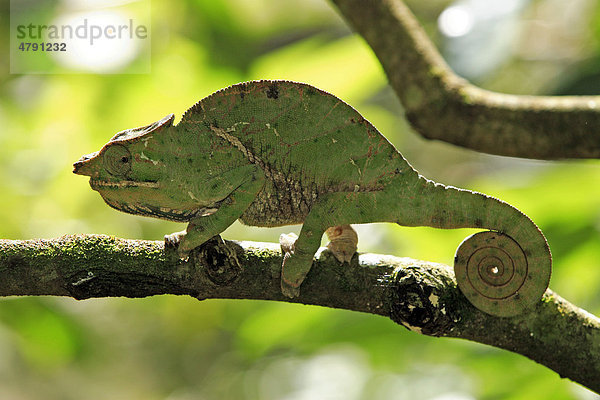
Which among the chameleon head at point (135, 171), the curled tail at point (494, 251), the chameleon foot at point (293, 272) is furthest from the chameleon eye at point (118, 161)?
the curled tail at point (494, 251)

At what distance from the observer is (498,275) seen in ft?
4.52

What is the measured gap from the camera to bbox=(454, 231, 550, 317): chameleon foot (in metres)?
1.37

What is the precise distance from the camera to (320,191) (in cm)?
140

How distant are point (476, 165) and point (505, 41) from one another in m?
2.59

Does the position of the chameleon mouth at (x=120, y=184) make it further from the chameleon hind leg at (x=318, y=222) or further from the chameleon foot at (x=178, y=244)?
the chameleon hind leg at (x=318, y=222)

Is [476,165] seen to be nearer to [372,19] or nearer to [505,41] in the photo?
[505,41]

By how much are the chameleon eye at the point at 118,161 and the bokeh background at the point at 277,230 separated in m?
0.96

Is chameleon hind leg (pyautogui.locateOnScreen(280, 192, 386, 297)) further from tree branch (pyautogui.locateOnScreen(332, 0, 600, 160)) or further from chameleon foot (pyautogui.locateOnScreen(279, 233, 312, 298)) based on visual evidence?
tree branch (pyautogui.locateOnScreen(332, 0, 600, 160))

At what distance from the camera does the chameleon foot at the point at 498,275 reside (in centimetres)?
137

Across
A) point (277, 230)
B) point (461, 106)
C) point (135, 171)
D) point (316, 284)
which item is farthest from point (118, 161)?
point (277, 230)

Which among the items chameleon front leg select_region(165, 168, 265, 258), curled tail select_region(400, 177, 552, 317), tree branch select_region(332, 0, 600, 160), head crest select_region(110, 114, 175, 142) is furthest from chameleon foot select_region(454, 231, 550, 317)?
head crest select_region(110, 114, 175, 142)

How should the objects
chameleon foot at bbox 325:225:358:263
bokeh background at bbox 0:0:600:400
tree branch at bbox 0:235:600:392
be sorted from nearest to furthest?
1. tree branch at bbox 0:235:600:392
2. chameleon foot at bbox 325:225:358:263
3. bokeh background at bbox 0:0:600:400

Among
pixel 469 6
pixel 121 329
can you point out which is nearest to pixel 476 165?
pixel 469 6

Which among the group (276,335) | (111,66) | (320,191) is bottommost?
(276,335)
